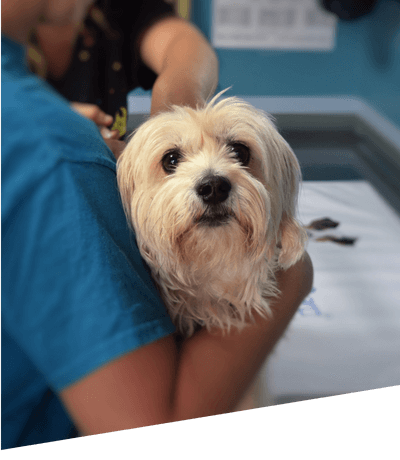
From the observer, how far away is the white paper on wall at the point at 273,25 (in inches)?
25.2

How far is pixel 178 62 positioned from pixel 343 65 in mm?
287

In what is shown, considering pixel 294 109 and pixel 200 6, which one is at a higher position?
pixel 200 6

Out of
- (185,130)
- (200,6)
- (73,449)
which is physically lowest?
(73,449)

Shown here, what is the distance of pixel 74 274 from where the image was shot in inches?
19.2

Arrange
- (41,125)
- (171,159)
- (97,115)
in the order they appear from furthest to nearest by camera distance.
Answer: (171,159) < (97,115) < (41,125)

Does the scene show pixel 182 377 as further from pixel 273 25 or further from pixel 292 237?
pixel 273 25

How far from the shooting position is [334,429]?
0.86m

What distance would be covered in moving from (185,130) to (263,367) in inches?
15.0

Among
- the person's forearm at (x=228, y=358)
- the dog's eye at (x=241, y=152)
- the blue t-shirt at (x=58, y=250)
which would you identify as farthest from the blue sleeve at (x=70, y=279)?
the dog's eye at (x=241, y=152)

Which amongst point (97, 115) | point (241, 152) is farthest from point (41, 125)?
point (241, 152)

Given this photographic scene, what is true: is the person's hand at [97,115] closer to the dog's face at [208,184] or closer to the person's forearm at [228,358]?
the dog's face at [208,184]

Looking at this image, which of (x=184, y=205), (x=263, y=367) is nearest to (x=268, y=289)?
(x=263, y=367)

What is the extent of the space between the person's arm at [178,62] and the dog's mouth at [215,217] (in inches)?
6.0

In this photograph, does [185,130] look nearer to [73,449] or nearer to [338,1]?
[338,1]
